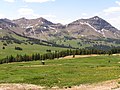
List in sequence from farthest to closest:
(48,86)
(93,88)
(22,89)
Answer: (48,86) < (22,89) < (93,88)

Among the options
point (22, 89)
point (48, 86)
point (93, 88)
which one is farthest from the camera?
point (48, 86)

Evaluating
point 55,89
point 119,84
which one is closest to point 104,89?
point 119,84

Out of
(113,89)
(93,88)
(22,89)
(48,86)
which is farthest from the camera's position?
(48,86)

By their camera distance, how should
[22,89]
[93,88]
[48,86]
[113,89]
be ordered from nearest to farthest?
1. [113,89]
2. [93,88]
3. [22,89]
4. [48,86]

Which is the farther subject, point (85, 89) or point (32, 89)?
point (32, 89)

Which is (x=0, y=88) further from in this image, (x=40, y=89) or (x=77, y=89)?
(x=77, y=89)

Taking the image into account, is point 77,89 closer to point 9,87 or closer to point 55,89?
point 55,89

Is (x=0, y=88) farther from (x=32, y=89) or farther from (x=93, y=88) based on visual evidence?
(x=93, y=88)

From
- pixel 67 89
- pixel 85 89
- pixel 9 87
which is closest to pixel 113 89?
pixel 85 89

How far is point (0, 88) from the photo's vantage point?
194ft

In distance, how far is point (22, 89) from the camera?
193 feet

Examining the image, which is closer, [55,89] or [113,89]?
[113,89]

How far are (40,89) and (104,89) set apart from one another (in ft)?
43.0

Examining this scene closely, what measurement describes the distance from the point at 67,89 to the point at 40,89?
5486 mm
